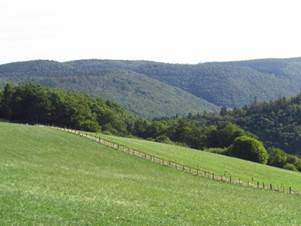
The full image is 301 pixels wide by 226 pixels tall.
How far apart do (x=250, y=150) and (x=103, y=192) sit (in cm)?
7906

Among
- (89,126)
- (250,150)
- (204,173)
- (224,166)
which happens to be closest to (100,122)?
(89,126)

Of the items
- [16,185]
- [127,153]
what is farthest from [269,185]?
[16,185]

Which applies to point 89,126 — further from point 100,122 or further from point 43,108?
point 100,122

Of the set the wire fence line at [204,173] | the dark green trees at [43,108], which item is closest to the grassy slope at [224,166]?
the wire fence line at [204,173]

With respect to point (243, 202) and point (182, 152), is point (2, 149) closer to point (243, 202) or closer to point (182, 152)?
point (243, 202)

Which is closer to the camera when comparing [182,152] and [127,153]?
[127,153]

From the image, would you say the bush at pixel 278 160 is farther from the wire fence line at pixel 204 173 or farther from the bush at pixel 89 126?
the wire fence line at pixel 204 173

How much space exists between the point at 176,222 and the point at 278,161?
98.4 metres

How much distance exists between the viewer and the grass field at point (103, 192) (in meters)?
30.2

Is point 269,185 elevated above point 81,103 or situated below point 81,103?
below

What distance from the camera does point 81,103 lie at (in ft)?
476

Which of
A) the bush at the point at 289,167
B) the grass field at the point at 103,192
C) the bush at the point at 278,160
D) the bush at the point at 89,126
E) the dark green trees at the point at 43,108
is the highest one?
the dark green trees at the point at 43,108

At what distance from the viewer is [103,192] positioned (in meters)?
42.2

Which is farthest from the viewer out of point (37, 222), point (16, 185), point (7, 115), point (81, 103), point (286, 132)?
point (286, 132)
